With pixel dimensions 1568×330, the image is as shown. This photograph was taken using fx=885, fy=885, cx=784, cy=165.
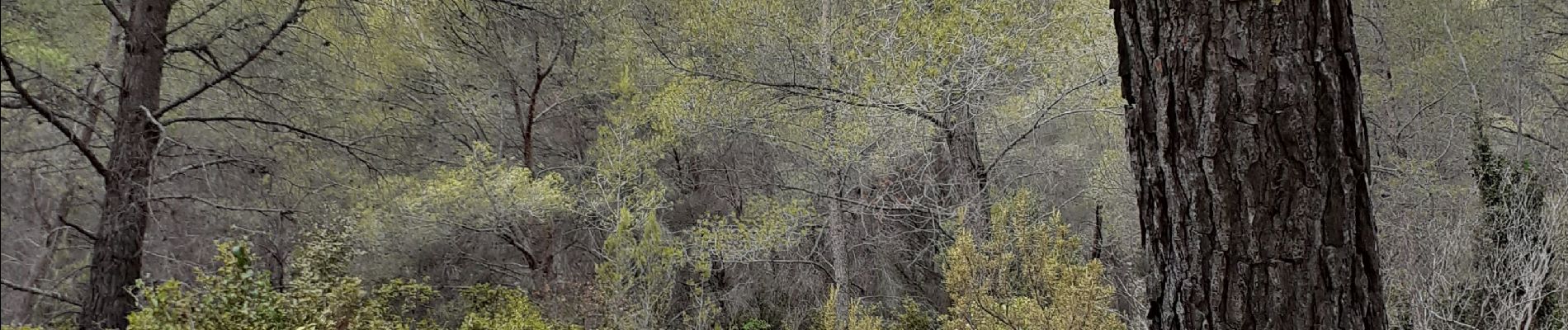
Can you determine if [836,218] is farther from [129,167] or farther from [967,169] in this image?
[129,167]

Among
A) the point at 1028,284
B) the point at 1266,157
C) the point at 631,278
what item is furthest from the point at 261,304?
the point at 1266,157

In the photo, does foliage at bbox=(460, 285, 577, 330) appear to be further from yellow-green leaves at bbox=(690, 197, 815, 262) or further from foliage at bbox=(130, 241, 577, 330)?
yellow-green leaves at bbox=(690, 197, 815, 262)

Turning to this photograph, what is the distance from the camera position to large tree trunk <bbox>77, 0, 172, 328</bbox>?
3.22 meters

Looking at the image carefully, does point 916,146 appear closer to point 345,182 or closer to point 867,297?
point 867,297

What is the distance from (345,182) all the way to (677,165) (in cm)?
283

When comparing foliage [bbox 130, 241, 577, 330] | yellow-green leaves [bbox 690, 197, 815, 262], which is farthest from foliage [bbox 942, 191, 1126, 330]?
yellow-green leaves [bbox 690, 197, 815, 262]

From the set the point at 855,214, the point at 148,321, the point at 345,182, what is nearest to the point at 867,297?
the point at 855,214

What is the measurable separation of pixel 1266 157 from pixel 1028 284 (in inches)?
89.9

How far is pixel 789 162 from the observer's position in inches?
307

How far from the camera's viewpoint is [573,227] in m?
8.52

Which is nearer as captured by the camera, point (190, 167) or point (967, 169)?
point (190, 167)

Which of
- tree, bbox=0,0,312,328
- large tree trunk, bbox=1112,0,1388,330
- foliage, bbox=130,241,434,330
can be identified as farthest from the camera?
tree, bbox=0,0,312,328

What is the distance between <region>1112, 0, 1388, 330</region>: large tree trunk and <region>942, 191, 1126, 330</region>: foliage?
5.99 ft

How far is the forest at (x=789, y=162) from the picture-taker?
4.26ft
